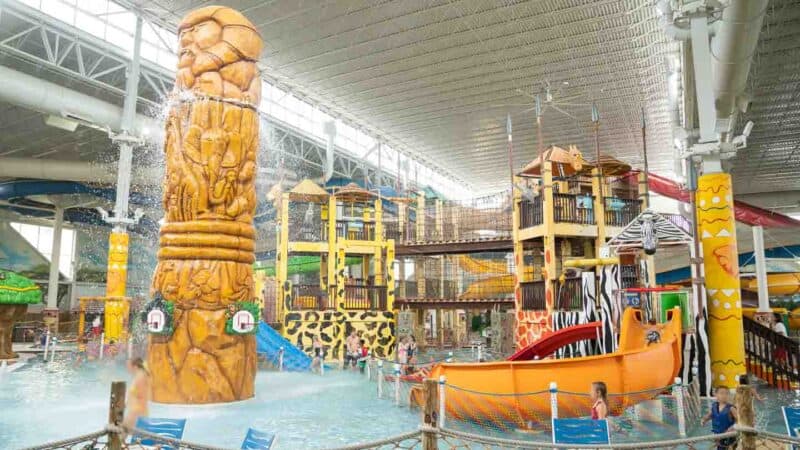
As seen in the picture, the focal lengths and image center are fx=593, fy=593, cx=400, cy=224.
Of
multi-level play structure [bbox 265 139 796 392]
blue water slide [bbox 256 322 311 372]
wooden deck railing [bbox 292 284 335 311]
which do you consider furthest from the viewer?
wooden deck railing [bbox 292 284 335 311]

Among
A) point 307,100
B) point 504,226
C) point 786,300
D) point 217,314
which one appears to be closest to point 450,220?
point 504,226

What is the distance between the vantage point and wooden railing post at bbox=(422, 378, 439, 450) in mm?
4234

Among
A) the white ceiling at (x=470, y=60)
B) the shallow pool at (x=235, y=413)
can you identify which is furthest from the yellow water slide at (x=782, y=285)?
the shallow pool at (x=235, y=413)

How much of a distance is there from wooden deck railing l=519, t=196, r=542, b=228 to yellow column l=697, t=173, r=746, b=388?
6.78 m

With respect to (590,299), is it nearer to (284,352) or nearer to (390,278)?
(284,352)

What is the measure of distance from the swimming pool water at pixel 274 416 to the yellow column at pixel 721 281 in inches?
31.1

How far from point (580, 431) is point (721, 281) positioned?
5330 mm

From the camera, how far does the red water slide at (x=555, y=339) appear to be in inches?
421

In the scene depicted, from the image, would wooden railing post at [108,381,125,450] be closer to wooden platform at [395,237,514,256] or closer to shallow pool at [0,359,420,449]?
shallow pool at [0,359,420,449]

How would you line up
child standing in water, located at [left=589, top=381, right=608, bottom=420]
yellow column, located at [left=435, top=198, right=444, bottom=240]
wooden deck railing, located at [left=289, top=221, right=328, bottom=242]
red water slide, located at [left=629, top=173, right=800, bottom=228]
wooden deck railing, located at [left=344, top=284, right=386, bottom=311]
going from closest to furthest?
child standing in water, located at [left=589, top=381, right=608, bottom=420], wooden deck railing, located at [left=344, top=284, right=386, bottom=311], wooden deck railing, located at [left=289, top=221, right=328, bottom=242], yellow column, located at [left=435, top=198, right=444, bottom=240], red water slide, located at [left=629, top=173, right=800, bottom=228]

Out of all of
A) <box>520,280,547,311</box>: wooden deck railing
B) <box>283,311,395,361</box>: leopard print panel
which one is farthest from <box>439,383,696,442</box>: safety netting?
<box>283,311,395,361</box>: leopard print panel

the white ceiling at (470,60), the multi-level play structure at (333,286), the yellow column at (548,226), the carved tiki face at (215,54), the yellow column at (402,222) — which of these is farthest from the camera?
the yellow column at (402,222)

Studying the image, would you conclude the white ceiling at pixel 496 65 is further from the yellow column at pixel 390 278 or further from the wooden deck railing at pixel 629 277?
the wooden deck railing at pixel 629 277

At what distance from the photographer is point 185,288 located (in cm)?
915
